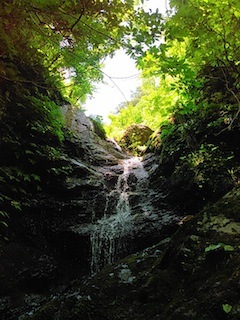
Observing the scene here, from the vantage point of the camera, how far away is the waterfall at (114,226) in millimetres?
6531

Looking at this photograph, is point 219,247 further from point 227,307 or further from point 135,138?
point 135,138

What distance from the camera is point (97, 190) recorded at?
334 inches

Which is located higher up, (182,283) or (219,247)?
(219,247)

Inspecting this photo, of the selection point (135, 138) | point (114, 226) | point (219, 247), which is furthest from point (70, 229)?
point (135, 138)

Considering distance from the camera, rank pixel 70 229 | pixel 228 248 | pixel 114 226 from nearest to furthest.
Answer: pixel 228 248 → pixel 70 229 → pixel 114 226

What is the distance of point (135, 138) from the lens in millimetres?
15172

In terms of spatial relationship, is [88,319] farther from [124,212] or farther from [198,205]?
[124,212]

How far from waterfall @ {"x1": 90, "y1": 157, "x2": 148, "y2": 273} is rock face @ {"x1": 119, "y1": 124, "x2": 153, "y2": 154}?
5.14 metres

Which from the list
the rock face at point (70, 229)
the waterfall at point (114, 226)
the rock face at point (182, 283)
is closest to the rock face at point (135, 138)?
the waterfall at point (114, 226)

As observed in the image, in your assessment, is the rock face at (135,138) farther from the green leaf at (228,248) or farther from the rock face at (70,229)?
the green leaf at (228,248)

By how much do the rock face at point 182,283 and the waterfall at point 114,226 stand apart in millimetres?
2982

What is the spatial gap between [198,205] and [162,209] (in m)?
1.12

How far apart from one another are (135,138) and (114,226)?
8.64 meters

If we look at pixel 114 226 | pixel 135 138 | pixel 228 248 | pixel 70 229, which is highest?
pixel 135 138
